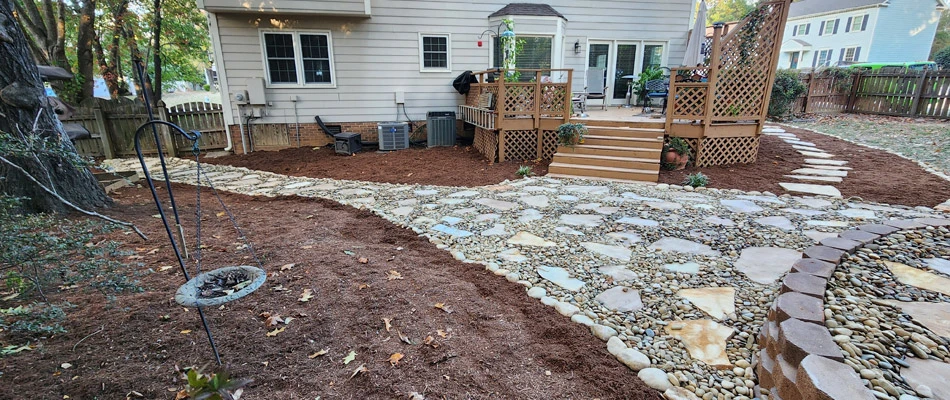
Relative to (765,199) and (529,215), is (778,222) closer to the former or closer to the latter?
(765,199)

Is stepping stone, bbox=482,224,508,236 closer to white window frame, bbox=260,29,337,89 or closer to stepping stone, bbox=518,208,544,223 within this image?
stepping stone, bbox=518,208,544,223

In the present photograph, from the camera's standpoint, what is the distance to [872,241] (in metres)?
2.89

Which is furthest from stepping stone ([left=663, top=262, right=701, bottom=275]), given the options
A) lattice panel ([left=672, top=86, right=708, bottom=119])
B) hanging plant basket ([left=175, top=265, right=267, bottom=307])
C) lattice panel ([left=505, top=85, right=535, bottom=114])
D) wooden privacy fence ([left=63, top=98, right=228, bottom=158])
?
wooden privacy fence ([left=63, top=98, right=228, bottom=158])

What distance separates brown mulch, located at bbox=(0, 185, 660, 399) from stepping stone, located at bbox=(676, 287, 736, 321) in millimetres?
796

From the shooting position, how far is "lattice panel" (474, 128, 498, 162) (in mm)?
7531

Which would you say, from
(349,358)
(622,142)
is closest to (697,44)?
(622,142)

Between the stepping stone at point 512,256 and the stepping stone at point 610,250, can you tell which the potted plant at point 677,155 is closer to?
the stepping stone at point 610,250

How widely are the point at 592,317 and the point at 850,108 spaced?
15.4 m

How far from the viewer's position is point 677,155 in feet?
21.3

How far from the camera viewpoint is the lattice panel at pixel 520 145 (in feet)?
24.4

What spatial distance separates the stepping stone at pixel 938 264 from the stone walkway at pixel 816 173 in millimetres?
2673

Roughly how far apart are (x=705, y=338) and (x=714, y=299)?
48 centimetres

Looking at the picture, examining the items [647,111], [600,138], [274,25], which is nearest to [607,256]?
[600,138]

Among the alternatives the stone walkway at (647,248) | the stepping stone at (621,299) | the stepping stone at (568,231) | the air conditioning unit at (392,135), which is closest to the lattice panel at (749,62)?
the stone walkway at (647,248)
